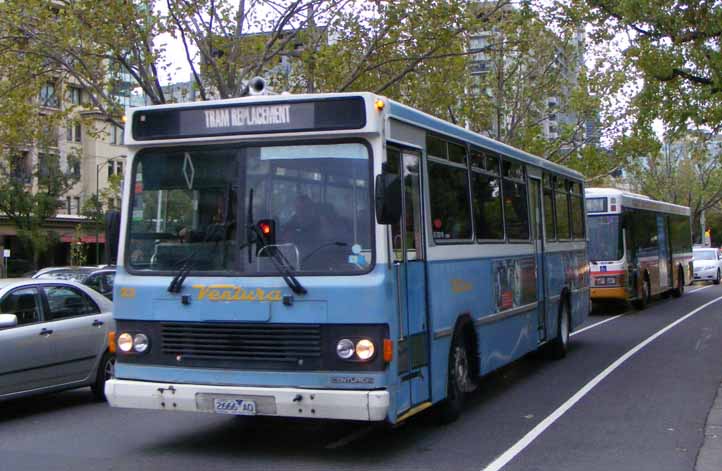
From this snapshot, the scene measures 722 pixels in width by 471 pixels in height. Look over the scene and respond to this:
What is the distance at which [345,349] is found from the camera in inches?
285

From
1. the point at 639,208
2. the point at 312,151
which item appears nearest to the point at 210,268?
the point at 312,151

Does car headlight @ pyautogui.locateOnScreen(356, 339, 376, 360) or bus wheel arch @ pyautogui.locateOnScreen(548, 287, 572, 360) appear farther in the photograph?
bus wheel arch @ pyautogui.locateOnScreen(548, 287, 572, 360)

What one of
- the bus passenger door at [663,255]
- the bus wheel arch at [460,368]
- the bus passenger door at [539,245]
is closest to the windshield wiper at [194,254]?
the bus wheel arch at [460,368]

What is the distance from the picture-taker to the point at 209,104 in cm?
792

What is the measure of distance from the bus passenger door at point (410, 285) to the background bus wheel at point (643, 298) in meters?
18.2

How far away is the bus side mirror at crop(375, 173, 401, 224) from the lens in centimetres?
711

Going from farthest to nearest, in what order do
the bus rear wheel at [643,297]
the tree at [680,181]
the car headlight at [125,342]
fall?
the tree at [680,181]
the bus rear wheel at [643,297]
the car headlight at [125,342]

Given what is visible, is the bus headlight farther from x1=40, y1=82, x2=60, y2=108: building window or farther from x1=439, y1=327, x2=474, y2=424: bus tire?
x1=40, y1=82, x2=60, y2=108: building window

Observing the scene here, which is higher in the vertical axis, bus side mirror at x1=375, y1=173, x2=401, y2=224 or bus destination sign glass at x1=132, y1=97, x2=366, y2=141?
bus destination sign glass at x1=132, y1=97, x2=366, y2=141

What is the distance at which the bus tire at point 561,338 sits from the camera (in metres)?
14.4

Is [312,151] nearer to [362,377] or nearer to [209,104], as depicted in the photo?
[209,104]

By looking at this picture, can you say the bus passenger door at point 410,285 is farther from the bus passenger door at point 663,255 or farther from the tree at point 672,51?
the bus passenger door at point 663,255

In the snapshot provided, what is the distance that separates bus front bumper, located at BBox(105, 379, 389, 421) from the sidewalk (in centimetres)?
287

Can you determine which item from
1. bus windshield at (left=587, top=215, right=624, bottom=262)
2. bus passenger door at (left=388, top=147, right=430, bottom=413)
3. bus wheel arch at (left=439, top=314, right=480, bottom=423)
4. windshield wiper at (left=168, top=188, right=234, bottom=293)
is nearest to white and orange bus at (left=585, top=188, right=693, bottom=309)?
bus windshield at (left=587, top=215, right=624, bottom=262)
